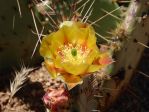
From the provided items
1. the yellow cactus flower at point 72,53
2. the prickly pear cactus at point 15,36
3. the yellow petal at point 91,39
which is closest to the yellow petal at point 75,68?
the yellow cactus flower at point 72,53

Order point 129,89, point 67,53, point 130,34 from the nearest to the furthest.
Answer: point 67,53 < point 130,34 < point 129,89

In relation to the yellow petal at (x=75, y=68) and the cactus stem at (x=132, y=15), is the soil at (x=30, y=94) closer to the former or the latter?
the cactus stem at (x=132, y=15)

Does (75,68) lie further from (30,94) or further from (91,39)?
(30,94)

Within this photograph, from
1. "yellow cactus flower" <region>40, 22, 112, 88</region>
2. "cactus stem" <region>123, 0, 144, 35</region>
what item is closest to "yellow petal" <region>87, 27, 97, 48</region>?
"yellow cactus flower" <region>40, 22, 112, 88</region>

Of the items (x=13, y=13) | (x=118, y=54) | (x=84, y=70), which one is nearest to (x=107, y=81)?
(x=118, y=54)

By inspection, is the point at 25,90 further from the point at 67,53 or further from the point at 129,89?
the point at 67,53

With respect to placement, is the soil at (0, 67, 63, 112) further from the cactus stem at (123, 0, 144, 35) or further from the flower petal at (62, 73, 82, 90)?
the flower petal at (62, 73, 82, 90)

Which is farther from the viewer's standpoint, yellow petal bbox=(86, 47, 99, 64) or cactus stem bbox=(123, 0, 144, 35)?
cactus stem bbox=(123, 0, 144, 35)
